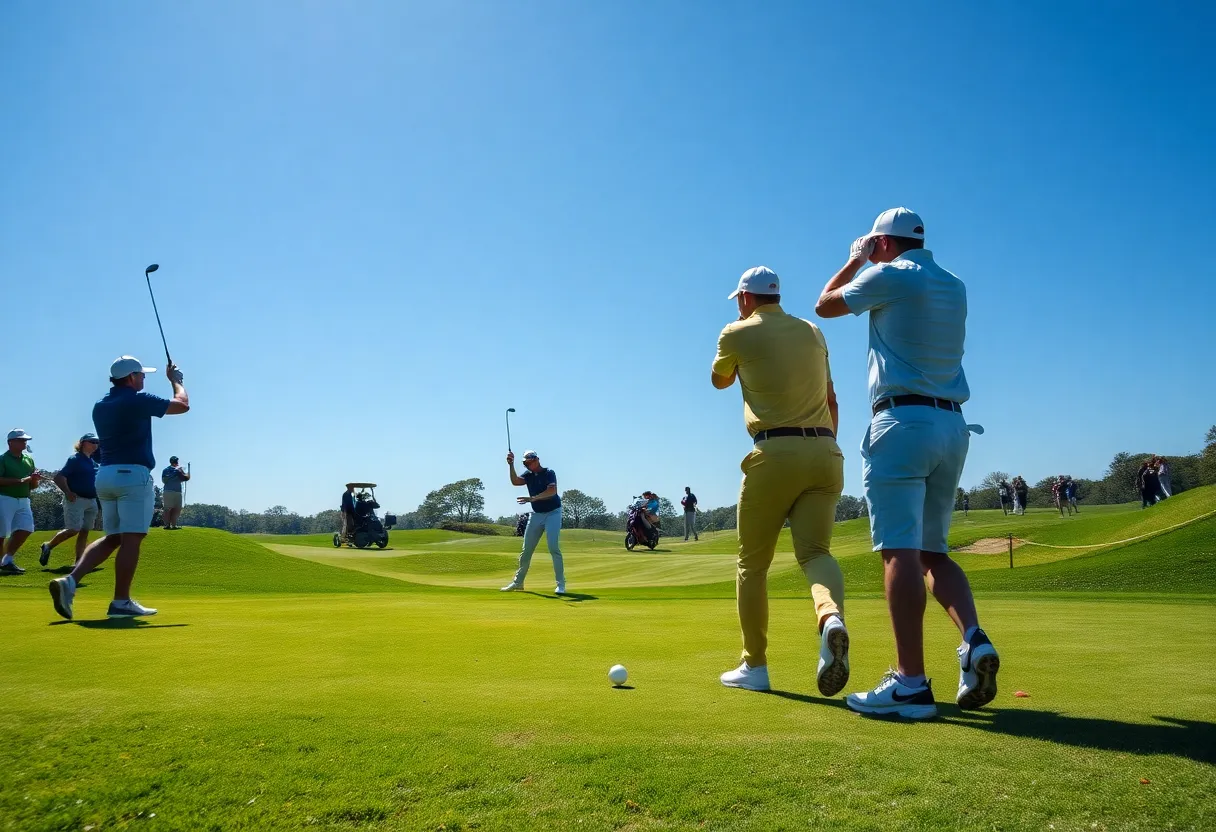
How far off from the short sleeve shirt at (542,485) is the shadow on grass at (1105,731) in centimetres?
1160

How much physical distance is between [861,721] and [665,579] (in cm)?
2020

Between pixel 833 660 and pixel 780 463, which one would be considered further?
pixel 780 463

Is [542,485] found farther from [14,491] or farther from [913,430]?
[913,430]

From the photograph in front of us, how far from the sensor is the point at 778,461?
4750 millimetres

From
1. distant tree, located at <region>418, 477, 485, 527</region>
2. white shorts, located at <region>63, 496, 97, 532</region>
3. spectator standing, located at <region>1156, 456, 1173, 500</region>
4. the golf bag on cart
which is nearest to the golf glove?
white shorts, located at <region>63, 496, 97, 532</region>

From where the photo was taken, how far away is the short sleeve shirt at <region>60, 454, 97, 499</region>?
16.0m

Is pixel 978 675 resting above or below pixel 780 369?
below

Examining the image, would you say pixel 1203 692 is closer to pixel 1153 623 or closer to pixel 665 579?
pixel 1153 623

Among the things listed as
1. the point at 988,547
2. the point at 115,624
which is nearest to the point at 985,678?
the point at 115,624

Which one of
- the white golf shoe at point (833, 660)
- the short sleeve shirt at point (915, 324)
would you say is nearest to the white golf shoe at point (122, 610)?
the white golf shoe at point (833, 660)

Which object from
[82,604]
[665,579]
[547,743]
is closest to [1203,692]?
[547,743]

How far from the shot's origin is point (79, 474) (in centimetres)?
1609

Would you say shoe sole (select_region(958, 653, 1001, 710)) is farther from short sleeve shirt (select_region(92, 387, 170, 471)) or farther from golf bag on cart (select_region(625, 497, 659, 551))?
golf bag on cart (select_region(625, 497, 659, 551))

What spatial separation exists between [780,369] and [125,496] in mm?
6711
